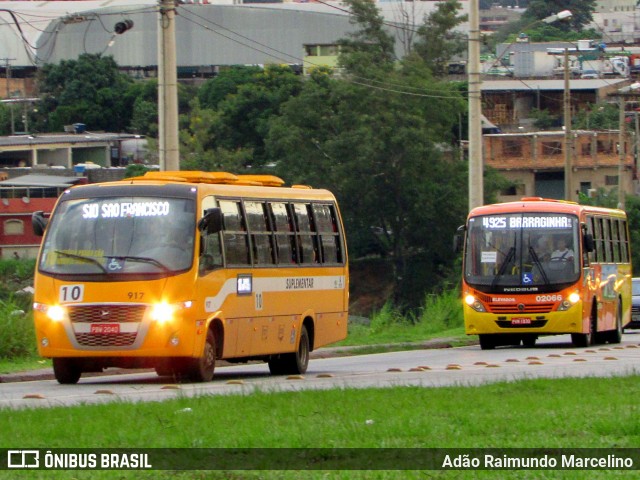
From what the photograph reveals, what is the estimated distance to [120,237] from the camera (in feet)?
52.5

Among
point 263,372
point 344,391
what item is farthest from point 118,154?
point 344,391

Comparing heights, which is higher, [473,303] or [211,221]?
[211,221]

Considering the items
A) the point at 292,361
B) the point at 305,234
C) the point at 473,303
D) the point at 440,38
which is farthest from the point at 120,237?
the point at 440,38

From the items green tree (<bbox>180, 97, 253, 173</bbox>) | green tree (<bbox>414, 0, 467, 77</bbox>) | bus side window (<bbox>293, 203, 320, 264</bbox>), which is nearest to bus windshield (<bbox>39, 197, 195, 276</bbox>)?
bus side window (<bbox>293, 203, 320, 264</bbox>)

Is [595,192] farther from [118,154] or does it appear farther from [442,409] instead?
[442,409]

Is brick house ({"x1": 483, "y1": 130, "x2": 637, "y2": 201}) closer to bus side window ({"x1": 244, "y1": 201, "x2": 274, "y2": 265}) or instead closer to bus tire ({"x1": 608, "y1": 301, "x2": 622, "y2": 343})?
bus tire ({"x1": 608, "y1": 301, "x2": 622, "y2": 343})

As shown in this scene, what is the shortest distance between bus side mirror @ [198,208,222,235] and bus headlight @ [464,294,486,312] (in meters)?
10.9

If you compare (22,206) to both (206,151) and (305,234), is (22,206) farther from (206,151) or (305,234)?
(305,234)

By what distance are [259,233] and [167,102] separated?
21.7 feet

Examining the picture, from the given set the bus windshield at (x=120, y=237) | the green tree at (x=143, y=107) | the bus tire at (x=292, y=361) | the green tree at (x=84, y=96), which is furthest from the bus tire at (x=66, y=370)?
the green tree at (x=84, y=96)

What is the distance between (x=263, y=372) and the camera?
20.0m

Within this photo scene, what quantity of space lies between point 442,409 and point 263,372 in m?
9.48

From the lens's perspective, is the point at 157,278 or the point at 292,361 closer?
the point at 157,278

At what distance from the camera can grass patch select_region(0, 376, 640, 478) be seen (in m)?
8.76
